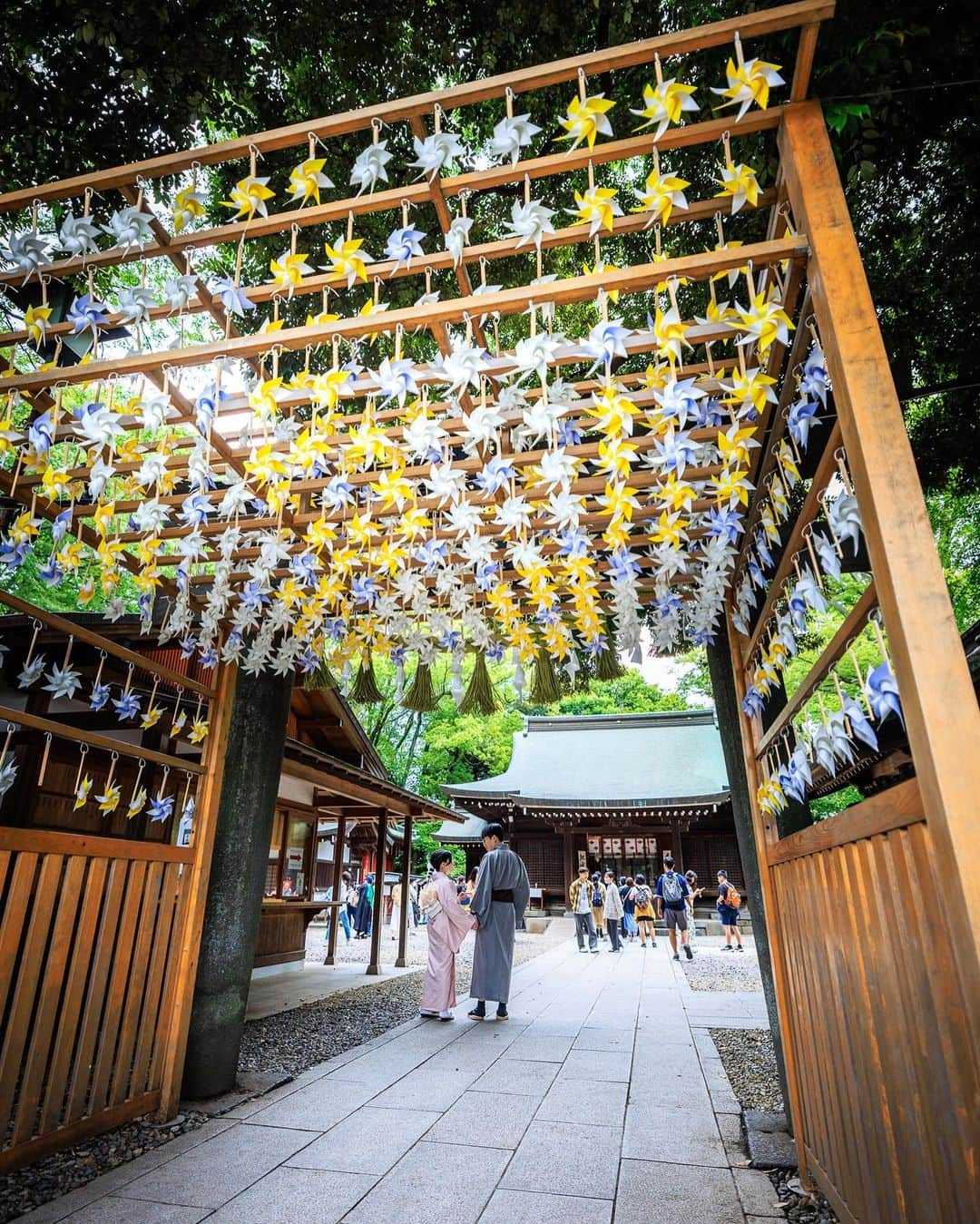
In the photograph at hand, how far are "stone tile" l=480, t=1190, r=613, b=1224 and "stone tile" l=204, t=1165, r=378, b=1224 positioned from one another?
480mm

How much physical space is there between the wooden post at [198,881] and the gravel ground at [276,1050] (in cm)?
19

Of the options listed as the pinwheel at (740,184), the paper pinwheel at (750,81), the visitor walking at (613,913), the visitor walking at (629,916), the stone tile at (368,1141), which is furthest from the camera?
the visitor walking at (629,916)

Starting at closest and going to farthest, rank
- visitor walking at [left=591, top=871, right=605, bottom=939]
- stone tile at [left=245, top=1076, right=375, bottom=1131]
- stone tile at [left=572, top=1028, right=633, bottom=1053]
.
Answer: stone tile at [left=245, top=1076, right=375, bottom=1131] → stone tile at [left=572, top=1028, right=633, bottom=1053] → visitor walking at [left=591, top=871, right=605, bottom=939]

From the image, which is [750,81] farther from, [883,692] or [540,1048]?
[540,1048]

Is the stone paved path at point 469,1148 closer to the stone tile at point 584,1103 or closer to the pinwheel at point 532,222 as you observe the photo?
the stone tile at point 584,1103

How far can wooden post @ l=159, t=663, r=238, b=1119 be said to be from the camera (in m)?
3.17

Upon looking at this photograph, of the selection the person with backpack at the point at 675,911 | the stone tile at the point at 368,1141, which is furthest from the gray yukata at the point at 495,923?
the person with backpack at the point at 675,911

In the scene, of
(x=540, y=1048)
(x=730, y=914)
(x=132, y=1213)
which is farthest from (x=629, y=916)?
(x=132, y=1213)

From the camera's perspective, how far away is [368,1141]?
2902 mm

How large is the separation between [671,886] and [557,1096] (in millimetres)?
7553

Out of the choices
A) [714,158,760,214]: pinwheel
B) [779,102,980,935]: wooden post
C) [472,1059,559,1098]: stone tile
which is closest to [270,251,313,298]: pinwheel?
[714,158,760,214]: pinwheel

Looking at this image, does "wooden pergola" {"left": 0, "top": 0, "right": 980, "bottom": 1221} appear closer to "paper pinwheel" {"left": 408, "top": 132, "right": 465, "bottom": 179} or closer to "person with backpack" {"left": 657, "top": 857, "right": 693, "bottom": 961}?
"paper pinwheel" {"left": 408, "top": 132, "right": 465, "bottom": 179}

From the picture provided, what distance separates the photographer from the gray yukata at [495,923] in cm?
566

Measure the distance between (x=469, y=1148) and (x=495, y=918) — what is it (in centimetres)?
292
